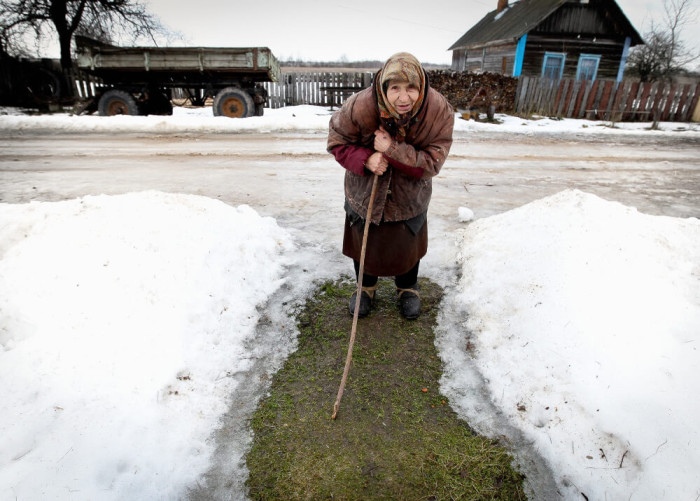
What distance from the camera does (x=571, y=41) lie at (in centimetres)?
1827

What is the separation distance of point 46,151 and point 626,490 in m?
9.66

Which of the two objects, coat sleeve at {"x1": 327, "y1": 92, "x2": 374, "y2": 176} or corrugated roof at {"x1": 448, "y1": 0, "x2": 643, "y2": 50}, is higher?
corrugated roof at {"x1": 448, "y1": 0, "x2": 643, "y2": 50}

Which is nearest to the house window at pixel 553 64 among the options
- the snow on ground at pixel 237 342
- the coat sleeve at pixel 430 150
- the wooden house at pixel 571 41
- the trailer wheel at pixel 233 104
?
the wooden house at pixel 571 41

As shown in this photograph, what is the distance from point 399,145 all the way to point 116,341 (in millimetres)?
1725

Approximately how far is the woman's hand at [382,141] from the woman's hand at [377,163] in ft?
0.13

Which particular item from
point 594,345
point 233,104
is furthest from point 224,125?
point 594,345

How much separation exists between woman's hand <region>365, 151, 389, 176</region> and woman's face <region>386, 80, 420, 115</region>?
247 mm

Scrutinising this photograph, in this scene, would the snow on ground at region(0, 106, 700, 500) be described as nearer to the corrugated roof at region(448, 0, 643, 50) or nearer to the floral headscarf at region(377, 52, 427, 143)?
the floral headscarf at region(377, 52, 427, 143)

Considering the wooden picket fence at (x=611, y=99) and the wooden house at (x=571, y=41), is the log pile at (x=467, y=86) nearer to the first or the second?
the wooden picket fence at (x=611, y=99)

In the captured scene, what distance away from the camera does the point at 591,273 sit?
89.2 inches

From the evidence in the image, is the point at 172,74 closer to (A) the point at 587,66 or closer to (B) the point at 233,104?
(B) the point at 233,104

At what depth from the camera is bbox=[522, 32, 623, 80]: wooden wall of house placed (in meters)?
18.2

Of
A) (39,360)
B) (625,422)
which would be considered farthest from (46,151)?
(625,422)

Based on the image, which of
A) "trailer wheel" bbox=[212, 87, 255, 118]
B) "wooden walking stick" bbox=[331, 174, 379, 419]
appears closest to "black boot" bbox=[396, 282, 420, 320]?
"wooden walking stick" bbox=[331, 174, 379, 419]
